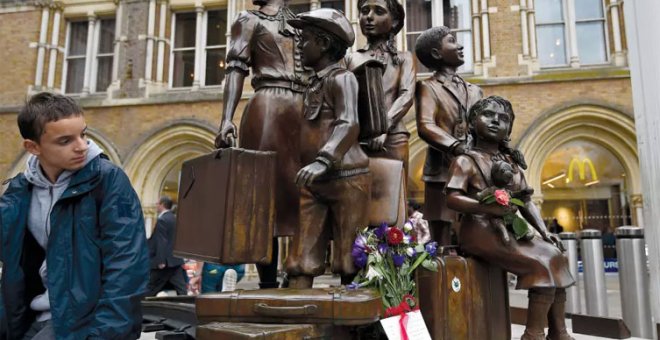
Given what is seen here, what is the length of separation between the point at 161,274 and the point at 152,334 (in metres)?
2.66

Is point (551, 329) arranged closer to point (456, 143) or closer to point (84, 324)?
point (456, 143)

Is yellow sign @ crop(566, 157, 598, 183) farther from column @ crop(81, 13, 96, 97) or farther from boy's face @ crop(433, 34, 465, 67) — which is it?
column @ crop(81, 13, 96, 97)

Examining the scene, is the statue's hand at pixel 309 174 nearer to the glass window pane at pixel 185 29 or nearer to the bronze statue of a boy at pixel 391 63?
the bronze statue of a boy at pixel 391 63

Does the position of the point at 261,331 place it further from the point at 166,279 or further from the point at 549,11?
the point at 549,11

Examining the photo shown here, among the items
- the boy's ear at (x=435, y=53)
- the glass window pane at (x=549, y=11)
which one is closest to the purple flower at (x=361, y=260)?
the boy's ear at (x=435, y=53)

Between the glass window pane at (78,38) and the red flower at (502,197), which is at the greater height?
the glass window pane at (78,38)

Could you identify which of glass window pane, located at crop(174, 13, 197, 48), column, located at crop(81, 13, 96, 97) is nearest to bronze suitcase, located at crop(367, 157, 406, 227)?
glass window pane, located at crop(174, 13, 197, 48)

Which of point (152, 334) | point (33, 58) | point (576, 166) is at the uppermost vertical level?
point (33, 58)

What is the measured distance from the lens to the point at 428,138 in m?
3.13

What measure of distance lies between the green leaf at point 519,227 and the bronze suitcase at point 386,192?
0.60 metres

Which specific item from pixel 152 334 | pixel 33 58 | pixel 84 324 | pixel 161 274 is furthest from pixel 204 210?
pixel 33 58

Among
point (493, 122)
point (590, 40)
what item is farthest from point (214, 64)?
point (493, 122)

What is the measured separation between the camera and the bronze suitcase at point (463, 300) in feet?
7.62

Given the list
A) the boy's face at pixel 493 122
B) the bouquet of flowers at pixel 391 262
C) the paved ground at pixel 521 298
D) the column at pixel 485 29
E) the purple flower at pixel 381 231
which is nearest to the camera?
the bouquet of flowers at pixel 391 262
